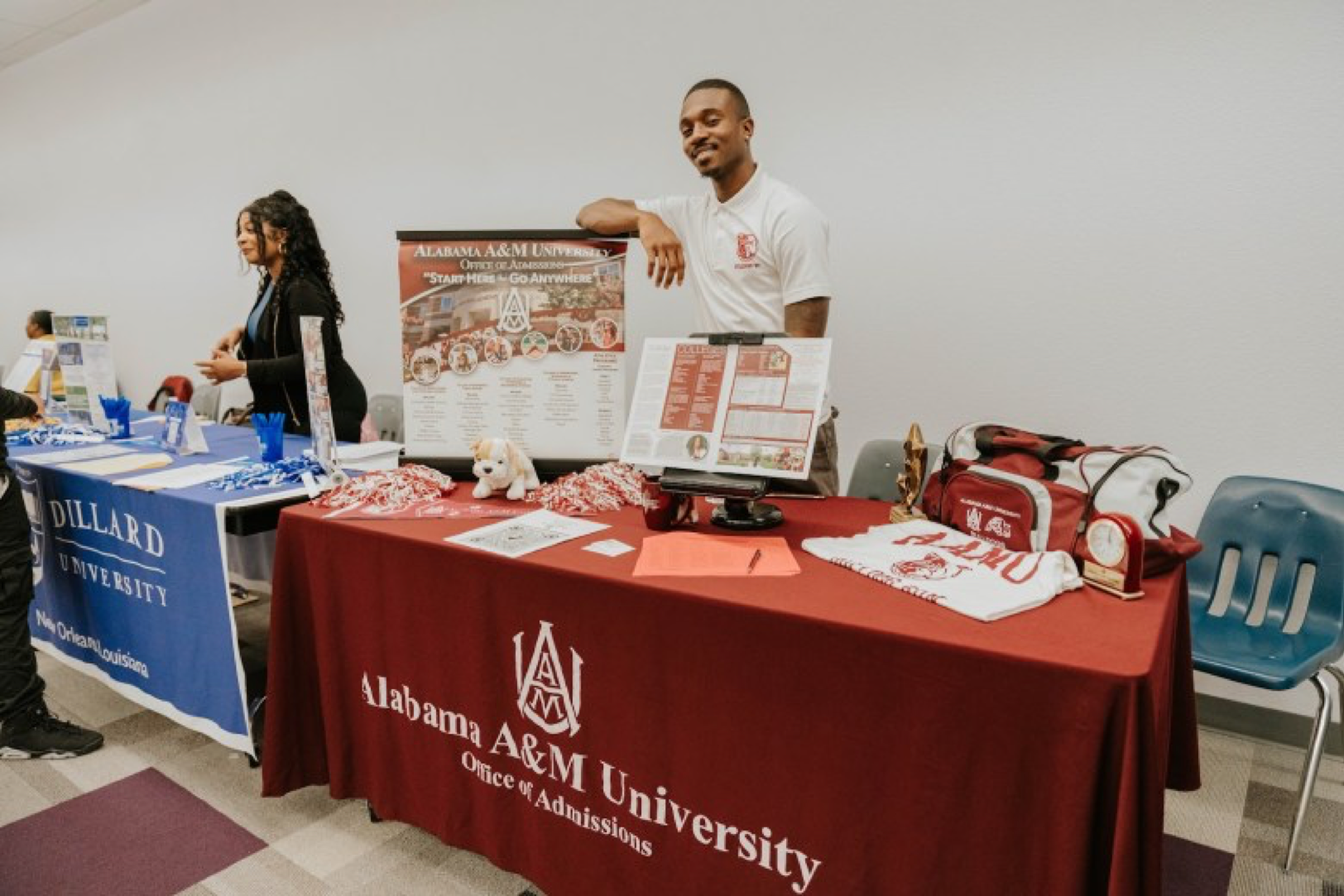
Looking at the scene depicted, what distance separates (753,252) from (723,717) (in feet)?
4.26

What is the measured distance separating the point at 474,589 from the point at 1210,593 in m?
2.05

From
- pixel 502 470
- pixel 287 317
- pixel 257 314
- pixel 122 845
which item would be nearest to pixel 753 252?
pixel 502 470

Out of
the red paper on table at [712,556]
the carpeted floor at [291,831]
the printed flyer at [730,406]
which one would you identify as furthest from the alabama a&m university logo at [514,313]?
the carpeted floor at [291,831]

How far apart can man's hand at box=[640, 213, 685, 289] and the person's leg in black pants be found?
77.0 inches

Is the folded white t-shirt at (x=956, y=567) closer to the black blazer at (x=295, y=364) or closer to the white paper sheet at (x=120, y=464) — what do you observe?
the black blazer at (x=295, y=364)

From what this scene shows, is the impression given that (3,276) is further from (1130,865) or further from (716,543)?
(1130,865)

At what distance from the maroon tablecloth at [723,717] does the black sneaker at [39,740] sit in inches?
36.7

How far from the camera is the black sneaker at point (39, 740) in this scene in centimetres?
217

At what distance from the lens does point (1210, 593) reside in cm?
212

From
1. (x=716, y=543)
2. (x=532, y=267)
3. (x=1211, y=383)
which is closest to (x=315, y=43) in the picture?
(x=532, y=267)

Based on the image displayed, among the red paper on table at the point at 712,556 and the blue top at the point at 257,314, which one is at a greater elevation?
the blue top at the point at 257,314

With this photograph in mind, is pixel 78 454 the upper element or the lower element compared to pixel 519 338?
lower

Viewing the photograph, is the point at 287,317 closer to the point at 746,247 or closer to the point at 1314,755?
the point at 746,247

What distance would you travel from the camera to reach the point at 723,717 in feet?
4.01
